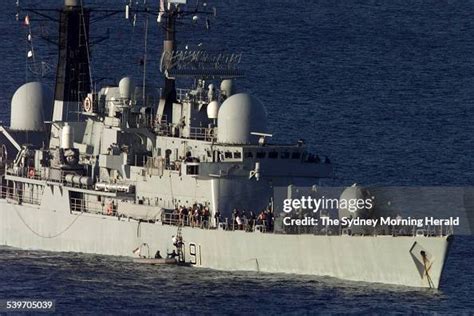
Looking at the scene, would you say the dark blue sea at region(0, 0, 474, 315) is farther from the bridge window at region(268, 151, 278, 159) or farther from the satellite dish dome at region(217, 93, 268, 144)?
the bridge window at region(268, 151, 278, 159)

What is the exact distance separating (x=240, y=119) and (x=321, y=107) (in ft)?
126

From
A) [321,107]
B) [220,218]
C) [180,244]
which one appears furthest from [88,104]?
Answer: [321,107]

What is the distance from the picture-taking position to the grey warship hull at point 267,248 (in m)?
79.4

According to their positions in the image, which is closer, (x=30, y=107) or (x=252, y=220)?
(x=252, y=220)

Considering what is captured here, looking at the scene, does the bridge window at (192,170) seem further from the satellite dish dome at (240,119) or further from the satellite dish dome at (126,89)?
the satellite dish dome at (126,89)

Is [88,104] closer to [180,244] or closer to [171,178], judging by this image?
[171,178]

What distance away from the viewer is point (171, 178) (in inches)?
3428

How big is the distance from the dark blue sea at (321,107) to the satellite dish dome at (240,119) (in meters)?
4.85

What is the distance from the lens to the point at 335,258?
266ft

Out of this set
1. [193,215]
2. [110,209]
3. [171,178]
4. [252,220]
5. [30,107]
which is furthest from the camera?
[30,107]

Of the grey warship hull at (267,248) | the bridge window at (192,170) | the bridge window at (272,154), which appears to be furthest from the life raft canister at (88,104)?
the bridge window at (272,154)

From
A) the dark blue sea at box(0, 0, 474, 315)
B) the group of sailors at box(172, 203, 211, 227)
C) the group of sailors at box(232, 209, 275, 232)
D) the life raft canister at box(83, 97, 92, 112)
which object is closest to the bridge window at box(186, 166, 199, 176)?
the group of sailors at box(172, 203, 211, 227)

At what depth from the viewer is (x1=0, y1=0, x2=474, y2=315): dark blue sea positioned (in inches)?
3078

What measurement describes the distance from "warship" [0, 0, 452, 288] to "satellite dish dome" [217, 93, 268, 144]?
4cm
